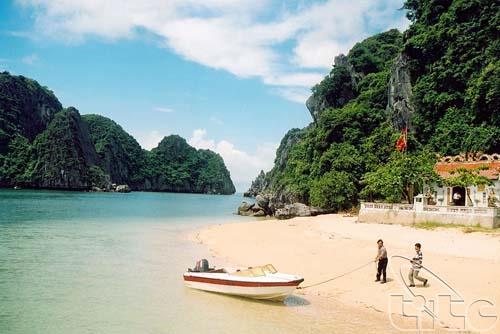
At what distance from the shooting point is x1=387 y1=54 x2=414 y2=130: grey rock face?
182ft

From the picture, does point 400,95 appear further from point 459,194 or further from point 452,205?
point 452,205

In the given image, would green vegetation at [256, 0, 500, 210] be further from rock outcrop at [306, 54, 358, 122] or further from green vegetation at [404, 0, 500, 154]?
rock outcrop at [306, 54, 358, 122]

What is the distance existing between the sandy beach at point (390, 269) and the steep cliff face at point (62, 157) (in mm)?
134379

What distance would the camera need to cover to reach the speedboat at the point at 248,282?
599 inches

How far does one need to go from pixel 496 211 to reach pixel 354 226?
9161 mm

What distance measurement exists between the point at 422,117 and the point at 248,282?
4494 centimetres

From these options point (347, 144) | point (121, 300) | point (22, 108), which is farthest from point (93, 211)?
point (22, 108)

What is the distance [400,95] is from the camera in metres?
57.3

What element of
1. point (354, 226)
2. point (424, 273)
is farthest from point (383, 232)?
point (424, 273)

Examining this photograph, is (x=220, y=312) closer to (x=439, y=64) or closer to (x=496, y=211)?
(x=496, y=211)

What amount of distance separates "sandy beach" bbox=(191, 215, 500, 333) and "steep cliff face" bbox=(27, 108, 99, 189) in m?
134

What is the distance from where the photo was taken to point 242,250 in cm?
2673

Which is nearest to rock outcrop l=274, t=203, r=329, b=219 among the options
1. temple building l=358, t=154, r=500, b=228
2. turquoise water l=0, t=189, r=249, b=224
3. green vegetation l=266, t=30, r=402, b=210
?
green vegetation l=266, t=30, r=402, b=210

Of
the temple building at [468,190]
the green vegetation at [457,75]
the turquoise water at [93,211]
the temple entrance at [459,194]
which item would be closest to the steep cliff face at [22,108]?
the turquoise water at [93,211]
